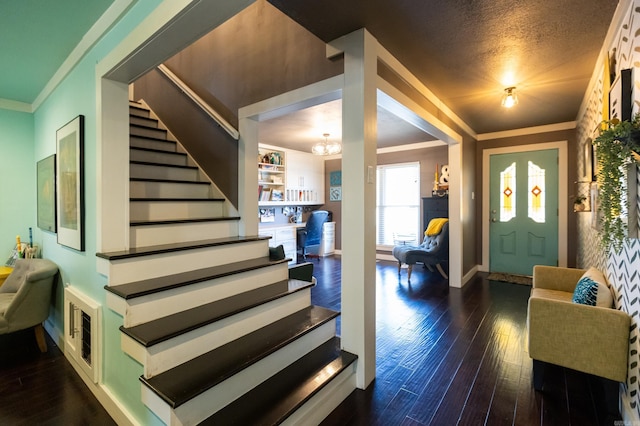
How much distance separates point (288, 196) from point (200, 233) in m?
3.90

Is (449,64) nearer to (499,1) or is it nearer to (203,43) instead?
(499,1)

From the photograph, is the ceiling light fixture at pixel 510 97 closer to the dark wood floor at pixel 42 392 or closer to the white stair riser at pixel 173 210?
the white stair riser at pixel 173 210

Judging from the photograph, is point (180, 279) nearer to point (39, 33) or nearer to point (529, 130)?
point (39, 33)

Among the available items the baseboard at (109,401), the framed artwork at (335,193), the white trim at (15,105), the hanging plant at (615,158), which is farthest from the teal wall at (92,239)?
the framed artwork at (335,193)

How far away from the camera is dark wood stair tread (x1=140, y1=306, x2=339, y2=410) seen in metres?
1.32

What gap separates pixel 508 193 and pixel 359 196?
4242mm

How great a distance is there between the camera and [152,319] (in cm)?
162

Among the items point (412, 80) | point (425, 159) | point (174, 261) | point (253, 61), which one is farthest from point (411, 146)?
point (174, 261)

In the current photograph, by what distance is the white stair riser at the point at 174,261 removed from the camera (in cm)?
172

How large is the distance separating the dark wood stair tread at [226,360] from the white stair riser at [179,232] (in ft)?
3.45

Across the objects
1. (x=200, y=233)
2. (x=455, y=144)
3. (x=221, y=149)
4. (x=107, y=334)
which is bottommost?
(x=107, y=334)

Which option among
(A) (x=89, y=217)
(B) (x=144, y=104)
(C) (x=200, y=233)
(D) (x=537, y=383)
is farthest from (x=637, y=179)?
(B) (x=144, y=104)

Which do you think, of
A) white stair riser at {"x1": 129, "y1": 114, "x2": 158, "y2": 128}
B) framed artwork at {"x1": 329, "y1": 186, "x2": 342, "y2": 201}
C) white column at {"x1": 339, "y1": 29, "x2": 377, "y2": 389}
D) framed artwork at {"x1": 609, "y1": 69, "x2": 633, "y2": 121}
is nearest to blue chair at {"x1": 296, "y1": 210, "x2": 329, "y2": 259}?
framed artwork at {"x1": 329, "y1": 186, "x2": 342, "y2": 201}

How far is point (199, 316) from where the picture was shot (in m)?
1.68
